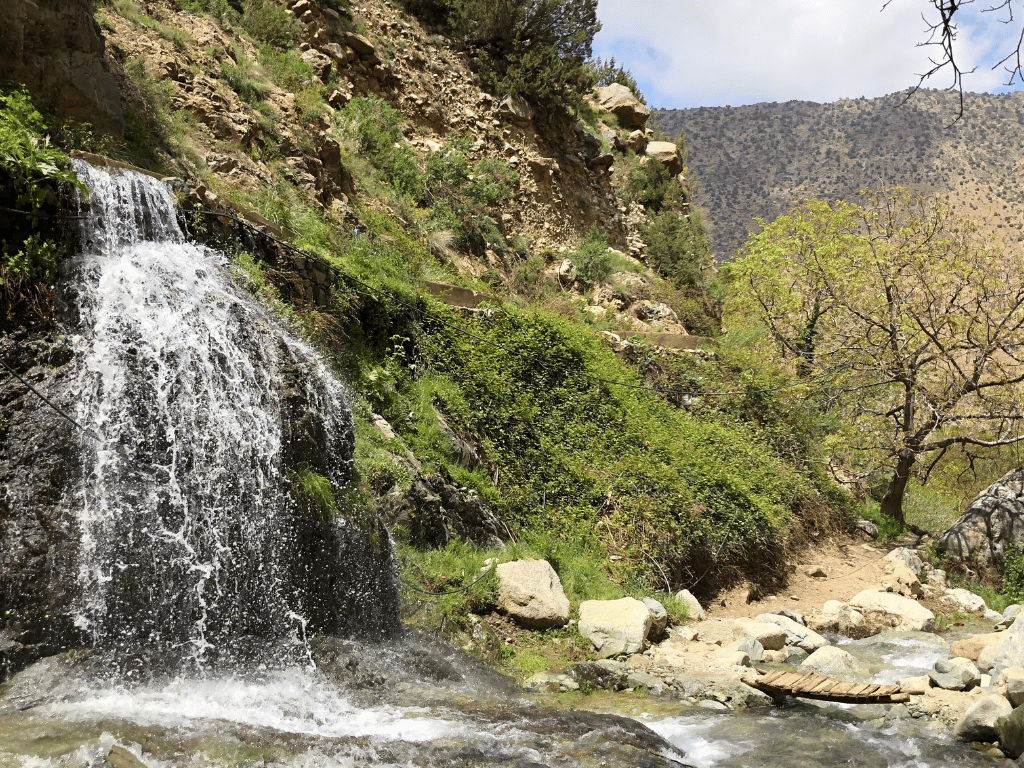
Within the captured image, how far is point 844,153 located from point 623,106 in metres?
38.8

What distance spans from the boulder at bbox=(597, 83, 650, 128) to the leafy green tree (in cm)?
1132

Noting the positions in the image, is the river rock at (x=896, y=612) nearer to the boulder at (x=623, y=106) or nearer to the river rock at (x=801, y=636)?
the river rock at (x=801, y=636)

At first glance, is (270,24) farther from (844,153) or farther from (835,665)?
(844,153)

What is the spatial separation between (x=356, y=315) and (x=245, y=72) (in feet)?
23.2

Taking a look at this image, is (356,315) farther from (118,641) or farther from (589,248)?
(589,248)

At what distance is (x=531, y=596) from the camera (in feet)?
27.6

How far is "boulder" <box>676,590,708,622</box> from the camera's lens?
9.95m

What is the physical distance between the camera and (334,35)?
17.6 meters

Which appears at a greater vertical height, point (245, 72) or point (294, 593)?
point (245, 72)

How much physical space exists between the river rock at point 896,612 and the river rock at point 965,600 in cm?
120

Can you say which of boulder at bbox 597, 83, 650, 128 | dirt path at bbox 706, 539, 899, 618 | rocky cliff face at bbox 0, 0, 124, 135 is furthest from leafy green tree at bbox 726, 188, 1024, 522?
rocky cliff face at bbox 0, 0, 124, 135

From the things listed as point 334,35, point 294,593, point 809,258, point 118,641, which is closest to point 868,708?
point 294,593

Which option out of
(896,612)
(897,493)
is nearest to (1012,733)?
(896,612)

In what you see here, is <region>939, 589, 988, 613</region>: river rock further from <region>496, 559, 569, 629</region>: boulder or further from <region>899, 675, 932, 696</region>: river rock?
<region>496, 559, 569, 629</region>: boulder
